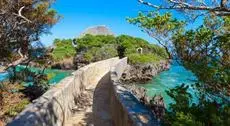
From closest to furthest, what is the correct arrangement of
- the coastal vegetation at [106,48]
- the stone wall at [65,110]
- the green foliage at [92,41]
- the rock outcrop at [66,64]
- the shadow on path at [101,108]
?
the stone wall at [65,110]
the shadow on path at [101,108]
the coastal vegetation at [106,48]
the green foliage at [92,41]
the rock outcrop at [66,64]

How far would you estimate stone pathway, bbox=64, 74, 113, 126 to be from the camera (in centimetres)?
1099

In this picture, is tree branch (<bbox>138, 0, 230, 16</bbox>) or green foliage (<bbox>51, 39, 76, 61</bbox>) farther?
green foliage (<bbox>51, 39, 76, 61</bbox>)

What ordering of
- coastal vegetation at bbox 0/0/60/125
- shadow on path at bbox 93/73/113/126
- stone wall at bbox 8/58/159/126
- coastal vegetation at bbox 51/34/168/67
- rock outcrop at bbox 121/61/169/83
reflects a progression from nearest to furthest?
stone wall at bbox 8/58/159/126
shadow on path at bbox 93/73/113/126
coastal vegetation at bbox 0/0/60/125
rock outcrop at bbox 121/61/169/83
coastal vegetation at bbox 51/34/168/67

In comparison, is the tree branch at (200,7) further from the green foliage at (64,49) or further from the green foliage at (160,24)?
the green foliage at (64,49)

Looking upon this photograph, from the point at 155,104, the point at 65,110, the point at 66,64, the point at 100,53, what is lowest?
the point at 66,64

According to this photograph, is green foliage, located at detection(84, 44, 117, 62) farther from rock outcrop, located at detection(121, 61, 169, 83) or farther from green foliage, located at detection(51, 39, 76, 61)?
rock outcrop, located at detection(121, 61, 169, 83)

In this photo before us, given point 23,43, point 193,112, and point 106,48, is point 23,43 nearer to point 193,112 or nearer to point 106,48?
point 193,112

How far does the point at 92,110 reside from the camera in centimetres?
1284

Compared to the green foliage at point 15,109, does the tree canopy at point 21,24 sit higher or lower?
higher

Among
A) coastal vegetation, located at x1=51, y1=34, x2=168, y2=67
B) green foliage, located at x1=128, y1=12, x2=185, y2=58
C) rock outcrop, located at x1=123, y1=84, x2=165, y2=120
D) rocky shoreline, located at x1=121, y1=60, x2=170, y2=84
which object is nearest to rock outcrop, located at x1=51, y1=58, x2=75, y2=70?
coastal vegetation, located at x1=51, y1=34, x2=168, y2=67

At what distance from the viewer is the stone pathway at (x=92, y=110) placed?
36.1ft

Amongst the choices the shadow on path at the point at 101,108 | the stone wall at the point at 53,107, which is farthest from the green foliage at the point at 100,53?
the stone wall at the point at 53,107

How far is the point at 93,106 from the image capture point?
526 inches

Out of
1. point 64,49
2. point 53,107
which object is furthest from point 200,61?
point 64,49
